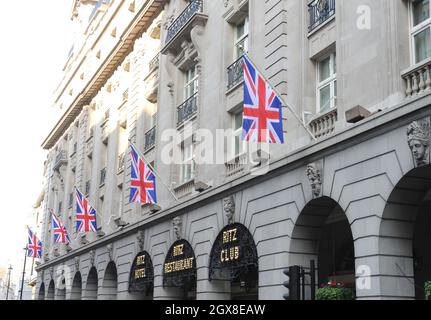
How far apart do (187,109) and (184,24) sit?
3.51 meters

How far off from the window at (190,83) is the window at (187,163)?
7.55 ft

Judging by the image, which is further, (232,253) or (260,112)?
(232,253)

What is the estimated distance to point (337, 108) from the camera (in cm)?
1642

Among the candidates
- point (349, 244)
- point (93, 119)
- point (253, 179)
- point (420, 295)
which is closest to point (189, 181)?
point (253, 179)

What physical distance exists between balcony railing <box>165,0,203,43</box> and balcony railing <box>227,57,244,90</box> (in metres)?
3.85

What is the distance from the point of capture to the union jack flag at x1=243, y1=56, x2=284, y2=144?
53.6 feet

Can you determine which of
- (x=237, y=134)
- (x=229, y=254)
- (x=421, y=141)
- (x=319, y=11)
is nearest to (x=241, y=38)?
(x=237, y=134)

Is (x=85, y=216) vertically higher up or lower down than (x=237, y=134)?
lower down

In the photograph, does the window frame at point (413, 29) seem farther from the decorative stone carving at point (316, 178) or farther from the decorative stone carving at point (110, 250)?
the decorative stone carving at point (110, 250)

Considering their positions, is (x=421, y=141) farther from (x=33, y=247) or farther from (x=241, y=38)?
(x=33, y=247)

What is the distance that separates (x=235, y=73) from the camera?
22.9 m

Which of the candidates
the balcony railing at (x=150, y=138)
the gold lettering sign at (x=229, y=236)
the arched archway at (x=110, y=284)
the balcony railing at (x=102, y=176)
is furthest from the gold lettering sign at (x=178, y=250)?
the balcony railing at (x=102, y=176)

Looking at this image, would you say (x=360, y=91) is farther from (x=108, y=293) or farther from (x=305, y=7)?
(x=108, y=293)

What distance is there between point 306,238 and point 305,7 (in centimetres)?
665
